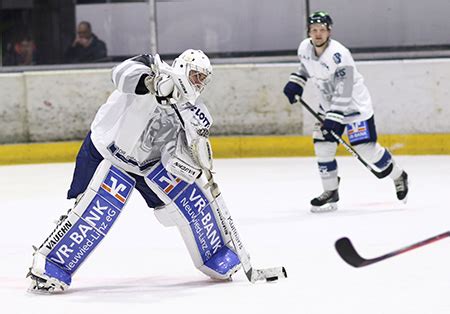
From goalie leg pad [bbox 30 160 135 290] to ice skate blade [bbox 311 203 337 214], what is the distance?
2218 mm

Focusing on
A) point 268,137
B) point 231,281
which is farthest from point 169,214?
point 268,137

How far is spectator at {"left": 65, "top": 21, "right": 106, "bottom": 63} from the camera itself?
9047 mm

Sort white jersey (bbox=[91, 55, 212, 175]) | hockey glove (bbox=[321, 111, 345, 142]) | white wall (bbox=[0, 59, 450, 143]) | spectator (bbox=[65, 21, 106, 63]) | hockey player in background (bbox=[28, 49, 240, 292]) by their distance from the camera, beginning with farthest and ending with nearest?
spectator (bbox=[65, 21, 106, 63])
white wall (bbox=[0, 59, 450, 143])
hockey glove (bbox=[321, 111, 345, 142])
white jersey (bbox=[91, 55, 212, 175])
hockey player in background (bbox=[28, 49, 240, 292])

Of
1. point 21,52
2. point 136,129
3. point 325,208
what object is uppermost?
point 136,129

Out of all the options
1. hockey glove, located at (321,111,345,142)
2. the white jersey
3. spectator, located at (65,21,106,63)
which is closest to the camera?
the white jersey

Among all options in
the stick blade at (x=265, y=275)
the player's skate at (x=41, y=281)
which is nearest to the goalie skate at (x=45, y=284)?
the player's skate at (x=41, y=281)

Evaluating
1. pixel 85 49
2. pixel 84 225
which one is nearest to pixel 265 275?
pixel 84 225

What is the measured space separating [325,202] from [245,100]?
2443 mm

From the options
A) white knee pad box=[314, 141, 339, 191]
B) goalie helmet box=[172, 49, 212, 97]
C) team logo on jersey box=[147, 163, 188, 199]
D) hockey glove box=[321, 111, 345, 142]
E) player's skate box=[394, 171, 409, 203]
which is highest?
goalie helmet box=[172, 49, 212, 97]

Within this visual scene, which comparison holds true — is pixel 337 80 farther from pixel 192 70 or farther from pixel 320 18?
pixel 192 70

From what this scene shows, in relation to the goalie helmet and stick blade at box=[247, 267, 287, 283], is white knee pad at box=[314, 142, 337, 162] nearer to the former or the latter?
stick blade at box=[247, 267, 287, 283]

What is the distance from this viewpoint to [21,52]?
9086 mm

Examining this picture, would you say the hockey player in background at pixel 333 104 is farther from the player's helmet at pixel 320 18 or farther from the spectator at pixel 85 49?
the spectator at pixel 85 49

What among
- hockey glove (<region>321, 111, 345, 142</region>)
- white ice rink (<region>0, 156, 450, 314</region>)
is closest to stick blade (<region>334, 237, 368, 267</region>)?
white ice rink (<region>0, 156, 450, 314</region>)
